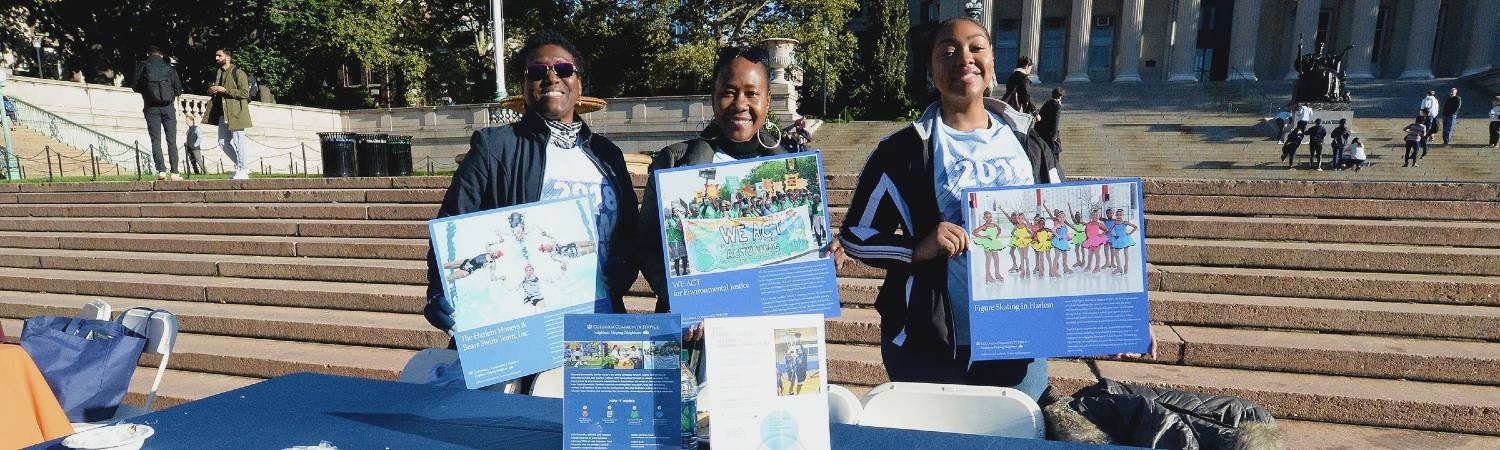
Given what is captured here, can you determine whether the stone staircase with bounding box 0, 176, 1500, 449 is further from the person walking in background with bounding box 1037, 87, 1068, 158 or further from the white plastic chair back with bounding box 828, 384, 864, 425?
the person walking in background with bounding box 1037, 87, 1068, 158

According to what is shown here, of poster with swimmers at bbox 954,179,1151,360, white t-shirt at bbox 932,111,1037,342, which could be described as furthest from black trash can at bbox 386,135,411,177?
poster with swimmers at bbox 954,179,1151,360

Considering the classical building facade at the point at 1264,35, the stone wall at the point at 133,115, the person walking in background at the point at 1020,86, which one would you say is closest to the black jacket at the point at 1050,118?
the person walking in background at the point at 1020,86

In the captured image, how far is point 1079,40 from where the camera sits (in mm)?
36656

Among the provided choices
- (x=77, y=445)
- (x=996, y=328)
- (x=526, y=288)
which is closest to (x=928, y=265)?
(x=996, y=328)

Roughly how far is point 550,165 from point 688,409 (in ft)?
3.91

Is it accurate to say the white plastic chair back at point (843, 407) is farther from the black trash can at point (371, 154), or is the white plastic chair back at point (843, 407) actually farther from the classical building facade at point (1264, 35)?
the classical building facade at point (1264, 35)

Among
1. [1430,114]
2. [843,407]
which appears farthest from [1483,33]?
[843,407]

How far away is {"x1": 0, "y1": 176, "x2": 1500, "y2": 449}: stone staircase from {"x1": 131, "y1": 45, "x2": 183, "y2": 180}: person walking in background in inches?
76.7

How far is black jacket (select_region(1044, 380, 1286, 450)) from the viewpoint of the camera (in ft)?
5.88

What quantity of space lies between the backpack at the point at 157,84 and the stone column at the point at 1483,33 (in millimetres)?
45542

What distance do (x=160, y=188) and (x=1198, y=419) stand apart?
13.3 m

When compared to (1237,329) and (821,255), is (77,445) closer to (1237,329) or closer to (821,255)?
(821,255)

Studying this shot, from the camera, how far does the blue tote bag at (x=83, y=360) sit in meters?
2.89

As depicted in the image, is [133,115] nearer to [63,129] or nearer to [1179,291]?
[63,129]
